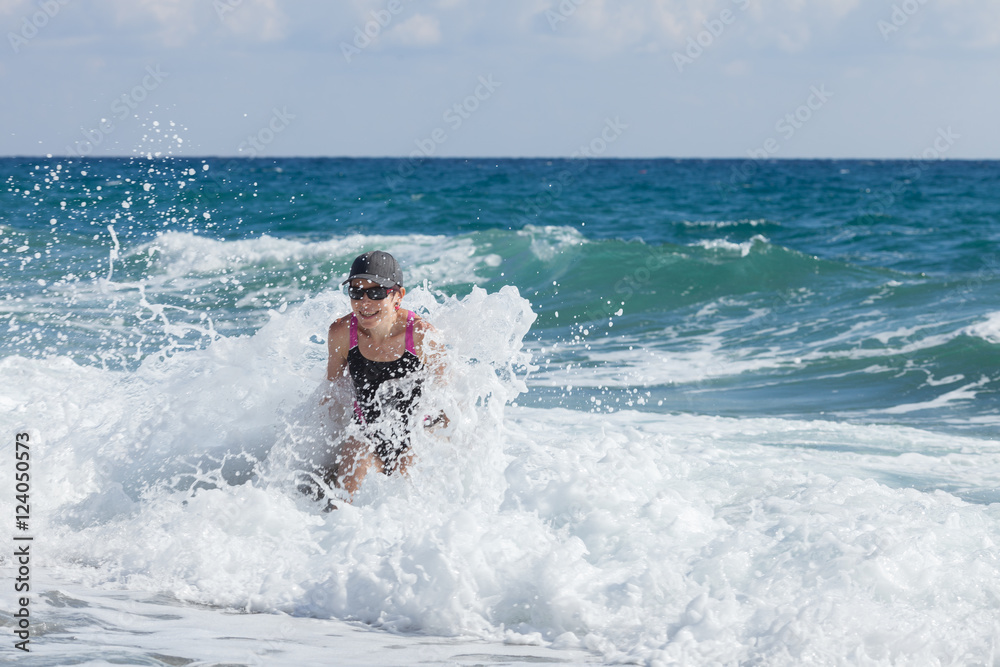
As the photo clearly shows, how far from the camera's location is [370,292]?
183 inches

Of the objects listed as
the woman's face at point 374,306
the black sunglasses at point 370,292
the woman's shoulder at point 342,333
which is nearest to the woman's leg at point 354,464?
the woman's shoulder at point 342,333

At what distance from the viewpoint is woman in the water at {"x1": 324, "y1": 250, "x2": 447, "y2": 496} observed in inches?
191

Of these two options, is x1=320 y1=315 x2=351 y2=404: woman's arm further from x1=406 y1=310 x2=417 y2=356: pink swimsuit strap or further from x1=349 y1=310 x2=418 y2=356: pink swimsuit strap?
x1=406 y1=310 x2=417 y2=356: pink swimsuit strap

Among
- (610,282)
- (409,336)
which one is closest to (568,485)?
(409,336)

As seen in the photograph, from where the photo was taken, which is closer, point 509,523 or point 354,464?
point 509,523

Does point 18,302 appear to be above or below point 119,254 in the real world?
below

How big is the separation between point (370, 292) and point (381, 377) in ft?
1.66

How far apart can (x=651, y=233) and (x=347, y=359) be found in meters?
19.0

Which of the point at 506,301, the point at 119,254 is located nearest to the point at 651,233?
the point at 119,254

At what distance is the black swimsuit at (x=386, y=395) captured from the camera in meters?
4.88

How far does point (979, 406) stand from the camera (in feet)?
26.1

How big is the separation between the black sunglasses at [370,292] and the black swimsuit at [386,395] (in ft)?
0.84

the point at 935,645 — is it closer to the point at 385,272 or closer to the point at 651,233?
the point at 385,272

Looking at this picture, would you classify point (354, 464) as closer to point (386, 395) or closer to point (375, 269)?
point (386, 395)
